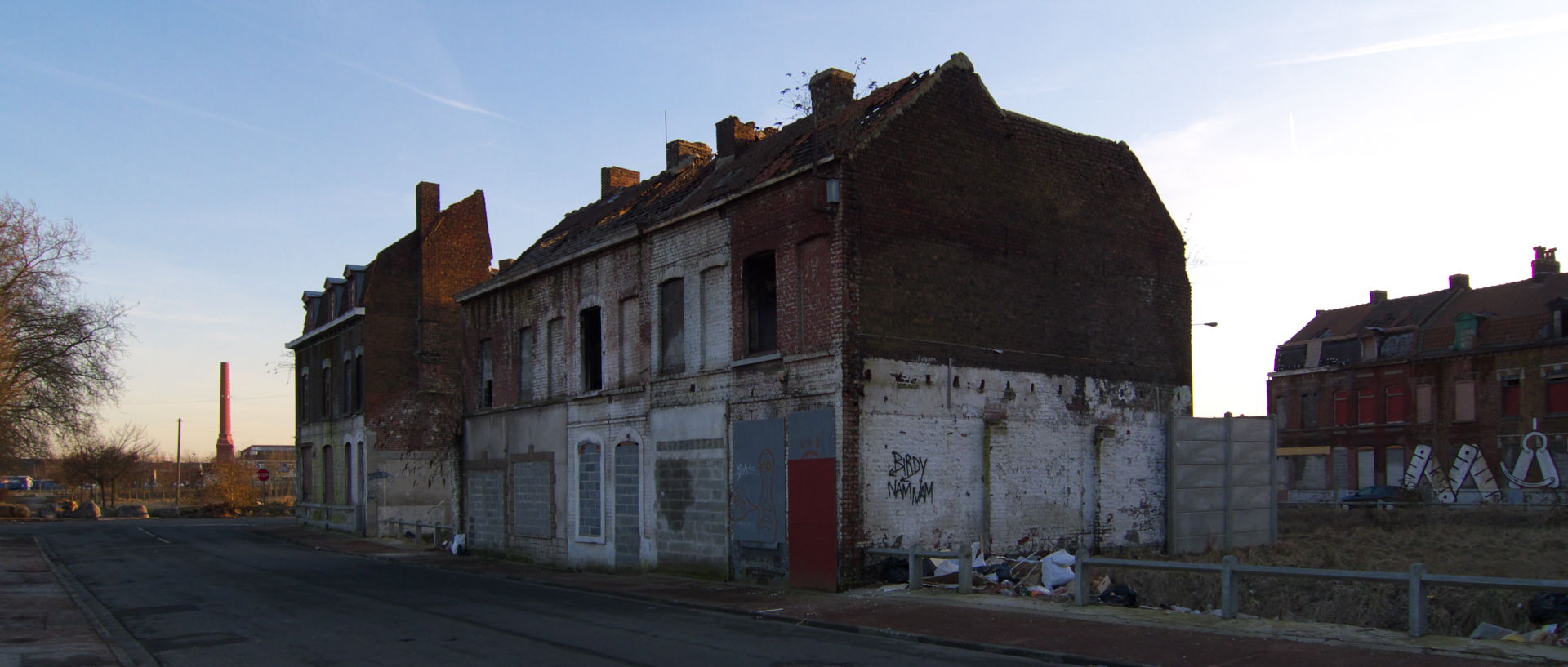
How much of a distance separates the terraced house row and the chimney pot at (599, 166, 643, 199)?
5.86m

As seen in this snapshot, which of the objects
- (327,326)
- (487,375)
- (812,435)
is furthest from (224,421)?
(812,435)

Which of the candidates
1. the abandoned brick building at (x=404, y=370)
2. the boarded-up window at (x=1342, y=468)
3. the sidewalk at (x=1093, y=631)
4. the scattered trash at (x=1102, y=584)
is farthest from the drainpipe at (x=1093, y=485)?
the boarded-up window at (x=1342, y=468)

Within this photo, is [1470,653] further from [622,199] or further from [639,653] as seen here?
[622,199]

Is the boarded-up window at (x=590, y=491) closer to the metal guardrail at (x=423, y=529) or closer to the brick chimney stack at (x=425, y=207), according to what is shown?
the metal guardrail at (x=423, y=529)

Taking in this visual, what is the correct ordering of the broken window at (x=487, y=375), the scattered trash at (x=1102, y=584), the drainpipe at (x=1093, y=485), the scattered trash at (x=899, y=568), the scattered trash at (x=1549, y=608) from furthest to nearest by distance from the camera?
1. the broken window at (x=487, y=375)
2. the drainpipe at (x=1093, y=485)
3. the scattered trash at (x=899, y=568)
4. the scattered trash at (x=1102, y=584)
5. the scattered trash at (x=1549, y=608)

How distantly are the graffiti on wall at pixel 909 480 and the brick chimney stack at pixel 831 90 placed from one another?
6993 mm

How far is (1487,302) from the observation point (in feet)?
145

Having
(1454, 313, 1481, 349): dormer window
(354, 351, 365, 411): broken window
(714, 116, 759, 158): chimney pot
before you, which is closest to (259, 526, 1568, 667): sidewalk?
(714, 116, 759, 158): chimney pot

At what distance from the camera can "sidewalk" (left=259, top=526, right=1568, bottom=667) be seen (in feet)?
31.7

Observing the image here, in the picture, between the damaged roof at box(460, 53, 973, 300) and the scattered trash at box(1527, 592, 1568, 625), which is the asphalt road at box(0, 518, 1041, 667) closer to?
the scattered trash at box(1527, 592, 1568, 625)

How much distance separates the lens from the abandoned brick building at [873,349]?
53.9 feet

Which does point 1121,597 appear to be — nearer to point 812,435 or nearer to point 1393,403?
point 812,435

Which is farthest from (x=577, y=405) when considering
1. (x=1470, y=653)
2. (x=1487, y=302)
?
(x=1487, y=302)

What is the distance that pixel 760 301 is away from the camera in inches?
725
